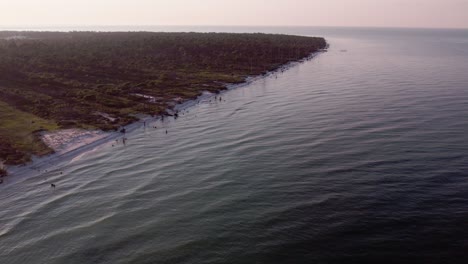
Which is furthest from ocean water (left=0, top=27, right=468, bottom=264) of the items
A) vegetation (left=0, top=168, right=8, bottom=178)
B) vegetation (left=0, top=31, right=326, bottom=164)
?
vegetation (left=0, top=31, right=326, bottom=164)

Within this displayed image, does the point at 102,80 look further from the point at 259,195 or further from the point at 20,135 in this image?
the point at 259,195

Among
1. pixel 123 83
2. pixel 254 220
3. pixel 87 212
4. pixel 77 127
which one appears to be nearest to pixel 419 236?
pixel 254 220

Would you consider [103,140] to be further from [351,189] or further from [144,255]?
[351,189]

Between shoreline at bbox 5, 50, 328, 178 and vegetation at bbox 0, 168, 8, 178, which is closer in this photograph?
vegetation at bbox 0, 168, 8, 178

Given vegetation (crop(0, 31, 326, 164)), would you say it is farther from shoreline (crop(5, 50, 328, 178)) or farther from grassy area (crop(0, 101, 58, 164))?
shoreline (crop(5, 50, 328, 178))

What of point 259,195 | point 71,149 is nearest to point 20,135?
point 71,149

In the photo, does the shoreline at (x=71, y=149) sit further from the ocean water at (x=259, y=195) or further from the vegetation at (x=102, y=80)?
the vegetation at (x=102, y=80)
